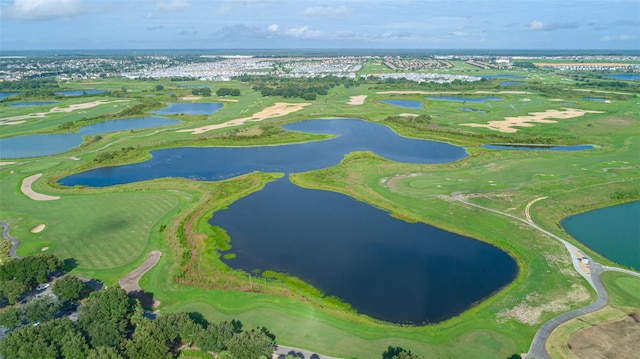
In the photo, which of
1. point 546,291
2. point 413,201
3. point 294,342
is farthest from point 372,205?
point 294,342

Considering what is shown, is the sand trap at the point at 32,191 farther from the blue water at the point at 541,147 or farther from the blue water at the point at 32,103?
the blue water at the point at 32,103

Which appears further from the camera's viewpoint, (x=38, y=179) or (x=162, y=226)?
(x=38, y=179)

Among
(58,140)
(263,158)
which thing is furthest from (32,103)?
(263,158)

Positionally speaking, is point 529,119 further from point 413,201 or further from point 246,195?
point 246,195

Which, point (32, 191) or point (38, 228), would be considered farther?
point (32, 191)

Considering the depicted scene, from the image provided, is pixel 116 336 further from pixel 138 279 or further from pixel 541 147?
pixel 541 147

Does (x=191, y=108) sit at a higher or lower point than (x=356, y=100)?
lower

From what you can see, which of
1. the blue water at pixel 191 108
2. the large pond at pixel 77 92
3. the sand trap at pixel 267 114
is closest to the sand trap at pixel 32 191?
the sand trap at pixel 267 114

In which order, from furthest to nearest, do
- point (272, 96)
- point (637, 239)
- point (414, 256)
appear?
point (272, 96), point (637, 239), point (414, 256)
